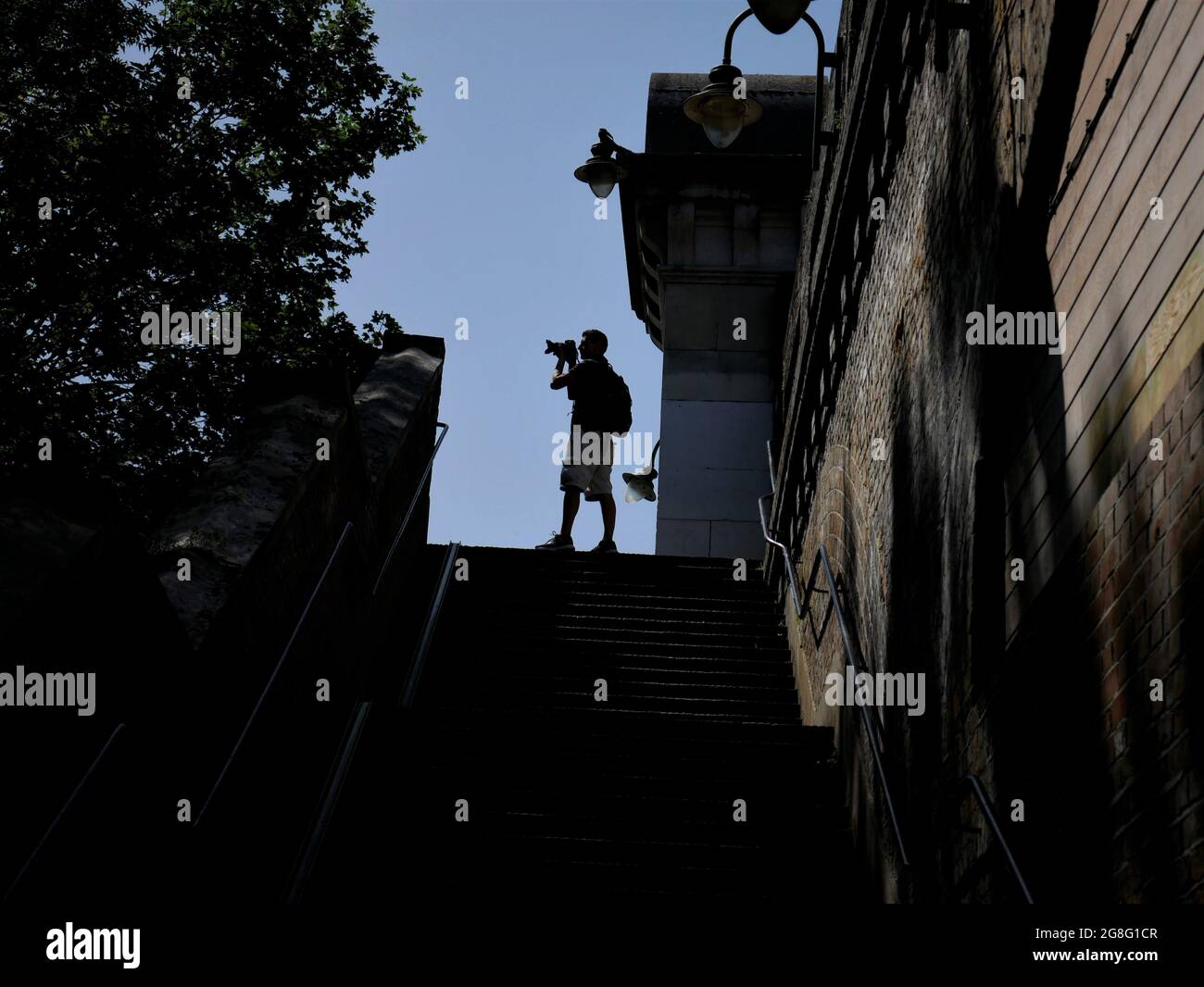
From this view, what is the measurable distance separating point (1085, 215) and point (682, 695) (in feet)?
17.8

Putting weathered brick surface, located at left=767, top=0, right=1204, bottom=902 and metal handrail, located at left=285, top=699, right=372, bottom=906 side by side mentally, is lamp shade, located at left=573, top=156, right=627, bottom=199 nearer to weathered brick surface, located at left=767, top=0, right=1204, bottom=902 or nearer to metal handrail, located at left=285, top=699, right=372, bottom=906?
weathered brick surface, located at left=767, top=0, right=1204, bottom=902

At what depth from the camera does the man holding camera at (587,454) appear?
497 inches

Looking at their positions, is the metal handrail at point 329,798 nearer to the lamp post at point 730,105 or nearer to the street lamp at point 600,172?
the lamp post at point 730,105

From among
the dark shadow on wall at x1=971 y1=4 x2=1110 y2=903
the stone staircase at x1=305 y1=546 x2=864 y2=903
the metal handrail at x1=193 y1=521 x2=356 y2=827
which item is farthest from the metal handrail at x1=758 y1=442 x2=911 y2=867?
the metal handrail at x1=193 y1=521 x2=356 y2=827

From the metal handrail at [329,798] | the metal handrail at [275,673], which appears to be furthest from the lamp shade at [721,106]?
the metal handrail at [329,798]

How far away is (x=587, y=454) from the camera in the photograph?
12.6 metres

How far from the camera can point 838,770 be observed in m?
7.70

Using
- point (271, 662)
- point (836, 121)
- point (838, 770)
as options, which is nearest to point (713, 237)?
point (836, 121)

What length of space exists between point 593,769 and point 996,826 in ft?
11.3

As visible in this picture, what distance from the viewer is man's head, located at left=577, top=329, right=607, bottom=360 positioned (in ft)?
43.2

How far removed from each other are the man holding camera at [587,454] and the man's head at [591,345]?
10cm

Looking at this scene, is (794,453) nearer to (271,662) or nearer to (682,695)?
(682,695)

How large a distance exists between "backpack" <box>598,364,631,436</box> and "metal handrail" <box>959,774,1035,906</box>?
26.2 ft

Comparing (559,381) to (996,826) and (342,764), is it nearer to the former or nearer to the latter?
(342,764)
